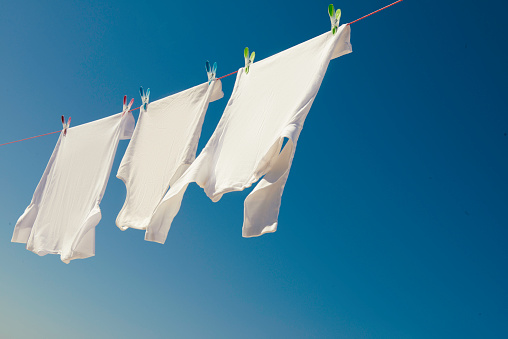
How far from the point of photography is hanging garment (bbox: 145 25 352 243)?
1643 millimetres

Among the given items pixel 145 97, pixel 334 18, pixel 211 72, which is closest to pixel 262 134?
pixel 334 18

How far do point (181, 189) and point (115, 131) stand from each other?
3.15 ft

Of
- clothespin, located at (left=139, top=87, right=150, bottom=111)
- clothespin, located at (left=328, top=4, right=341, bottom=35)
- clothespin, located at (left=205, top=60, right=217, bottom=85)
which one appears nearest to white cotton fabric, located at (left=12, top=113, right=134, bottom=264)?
clothespin, located at (left=139, top=87, right=150, bottom=111)

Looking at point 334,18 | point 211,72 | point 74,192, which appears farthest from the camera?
point 74,192

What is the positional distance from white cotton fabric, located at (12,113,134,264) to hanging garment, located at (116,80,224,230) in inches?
8.2

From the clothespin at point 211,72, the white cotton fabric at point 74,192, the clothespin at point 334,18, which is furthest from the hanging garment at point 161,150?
the clothespin at point 334,18

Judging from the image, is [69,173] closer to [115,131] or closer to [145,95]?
[115,131]

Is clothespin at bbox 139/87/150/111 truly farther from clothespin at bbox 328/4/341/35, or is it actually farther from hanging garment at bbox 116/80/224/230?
clothespin at bbox 328/4/341/35

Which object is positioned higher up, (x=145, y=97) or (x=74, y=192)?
(x=145, y=97)

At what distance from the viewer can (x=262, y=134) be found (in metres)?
1.85

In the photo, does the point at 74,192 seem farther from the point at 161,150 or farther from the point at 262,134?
the point at 262,134

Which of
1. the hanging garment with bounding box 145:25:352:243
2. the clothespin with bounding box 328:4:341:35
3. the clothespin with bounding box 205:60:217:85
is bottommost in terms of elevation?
the hanging garment with bounding box 145:25:352:243

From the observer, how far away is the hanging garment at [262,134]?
164 cm

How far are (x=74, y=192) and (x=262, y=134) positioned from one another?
54.1 inches
